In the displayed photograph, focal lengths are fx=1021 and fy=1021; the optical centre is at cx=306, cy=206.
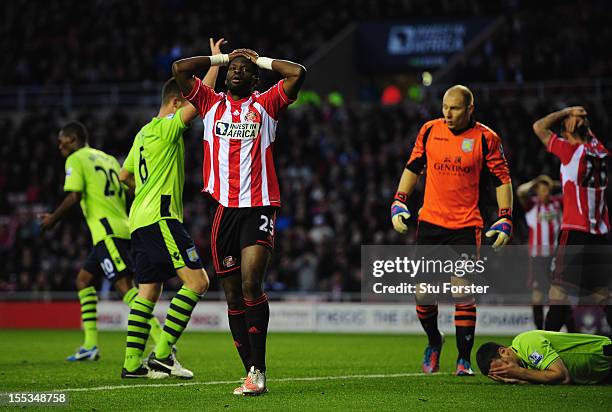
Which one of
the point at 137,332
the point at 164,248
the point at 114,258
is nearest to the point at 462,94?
the point at 164,248

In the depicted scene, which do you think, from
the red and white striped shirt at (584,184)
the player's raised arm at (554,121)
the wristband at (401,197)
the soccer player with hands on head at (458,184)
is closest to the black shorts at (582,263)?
the red and white striped shirt at (584,184)

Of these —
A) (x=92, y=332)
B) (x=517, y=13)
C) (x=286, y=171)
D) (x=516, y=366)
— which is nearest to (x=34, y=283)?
(x=286, y=171)

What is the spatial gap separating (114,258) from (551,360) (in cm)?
515

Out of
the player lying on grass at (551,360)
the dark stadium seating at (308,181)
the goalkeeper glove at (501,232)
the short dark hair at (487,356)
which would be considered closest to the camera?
the player lying on grass at (551,360)

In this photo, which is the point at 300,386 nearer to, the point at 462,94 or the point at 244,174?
the point at 244,174

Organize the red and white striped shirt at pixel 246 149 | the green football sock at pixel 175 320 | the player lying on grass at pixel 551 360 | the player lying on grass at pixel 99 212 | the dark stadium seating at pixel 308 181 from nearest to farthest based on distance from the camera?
1. the red and white striped shirt at pixel 246 149
2. the player lying on grass at pixel 551 360
3. the green football sock at pixel 175 320
4. the player lying on grass at pixel 99 212
5. the dark stadium seating at pixel 308 181

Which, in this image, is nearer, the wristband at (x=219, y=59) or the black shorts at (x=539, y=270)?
the wristband at (x=219, y=59)

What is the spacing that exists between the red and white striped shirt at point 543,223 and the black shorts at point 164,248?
6.45 metres

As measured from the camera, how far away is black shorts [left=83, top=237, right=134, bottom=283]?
36.9 feet

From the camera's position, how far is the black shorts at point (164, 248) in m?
9.10

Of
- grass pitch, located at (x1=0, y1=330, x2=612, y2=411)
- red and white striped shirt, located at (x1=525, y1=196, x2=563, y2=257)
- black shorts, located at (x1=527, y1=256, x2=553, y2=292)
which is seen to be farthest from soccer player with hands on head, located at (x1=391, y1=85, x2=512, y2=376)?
red and white striped shirt, located at (x1=525, y1=196, x2=563, y2=257)

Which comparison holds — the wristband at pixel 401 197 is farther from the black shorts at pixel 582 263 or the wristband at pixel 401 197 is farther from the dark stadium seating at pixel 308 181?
the dark stadium seating at pixel 308 181

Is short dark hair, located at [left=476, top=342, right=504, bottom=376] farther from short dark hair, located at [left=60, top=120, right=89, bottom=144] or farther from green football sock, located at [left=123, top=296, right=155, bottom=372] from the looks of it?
short dark hair, located at [left=60, top=120, right=89, bottom=144]

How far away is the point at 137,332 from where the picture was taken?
9062mm
